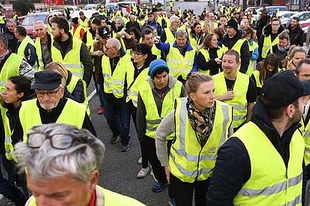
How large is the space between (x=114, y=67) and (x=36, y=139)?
3.99m

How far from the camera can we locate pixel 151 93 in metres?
3.75

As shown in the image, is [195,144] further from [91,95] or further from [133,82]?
[91,95]

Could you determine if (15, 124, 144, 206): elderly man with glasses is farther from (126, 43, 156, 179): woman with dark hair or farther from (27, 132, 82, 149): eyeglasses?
(126, 43, 156, 179): woman with dark hair

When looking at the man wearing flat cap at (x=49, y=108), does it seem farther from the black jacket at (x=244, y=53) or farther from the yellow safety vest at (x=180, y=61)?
the black jacket at (x=244, y=53)

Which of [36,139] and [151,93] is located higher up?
[36,139]

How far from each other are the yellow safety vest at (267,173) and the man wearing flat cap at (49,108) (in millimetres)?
1536

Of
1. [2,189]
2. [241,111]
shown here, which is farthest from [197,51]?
[2,189]

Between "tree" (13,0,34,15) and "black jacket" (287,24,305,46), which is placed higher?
"tree" (13,0,34,15)

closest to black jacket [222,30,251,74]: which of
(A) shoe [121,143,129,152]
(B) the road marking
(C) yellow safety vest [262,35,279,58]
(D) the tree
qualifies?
(C) yellow safety vest [262,35,279,58]

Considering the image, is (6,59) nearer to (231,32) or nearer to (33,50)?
(33,50)

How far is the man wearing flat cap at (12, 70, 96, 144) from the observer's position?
2.74 metres

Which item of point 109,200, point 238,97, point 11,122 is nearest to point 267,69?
point 238,97

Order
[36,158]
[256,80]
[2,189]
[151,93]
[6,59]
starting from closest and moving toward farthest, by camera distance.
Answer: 1. [36,158]
2. [2,189]
3. [151,93]
4. [6,59]
5. [256,80]

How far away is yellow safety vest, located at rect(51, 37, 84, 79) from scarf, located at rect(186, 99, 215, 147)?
114 inches
